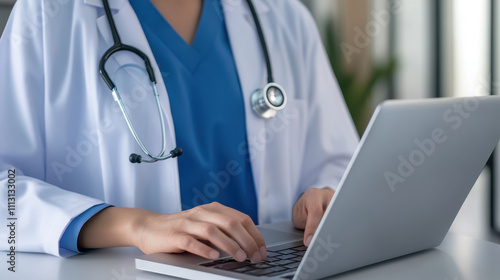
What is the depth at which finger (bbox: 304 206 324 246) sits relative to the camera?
0.80m

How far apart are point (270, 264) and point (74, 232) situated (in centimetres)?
28

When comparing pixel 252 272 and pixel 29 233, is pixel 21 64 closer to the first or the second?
pixel 29 233

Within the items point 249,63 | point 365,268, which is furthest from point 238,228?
point 249,63

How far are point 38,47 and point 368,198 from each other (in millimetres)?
670

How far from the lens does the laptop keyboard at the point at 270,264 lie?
2.10 feet

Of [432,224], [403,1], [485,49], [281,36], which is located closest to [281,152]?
[281,36]

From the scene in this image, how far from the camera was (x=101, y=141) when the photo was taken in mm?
1016

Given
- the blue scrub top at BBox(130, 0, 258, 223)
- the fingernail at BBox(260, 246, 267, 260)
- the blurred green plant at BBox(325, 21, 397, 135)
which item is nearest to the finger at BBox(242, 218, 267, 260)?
the fingernail at BBox(260, 246, 267, 260)

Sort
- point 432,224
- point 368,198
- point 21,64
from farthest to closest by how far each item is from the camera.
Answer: point 21,64
point 432,224
point 368,198

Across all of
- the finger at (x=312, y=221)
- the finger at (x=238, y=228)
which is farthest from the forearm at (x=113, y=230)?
the finger at (x=312, y=221)

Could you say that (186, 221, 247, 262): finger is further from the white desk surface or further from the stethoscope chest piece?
the stethoscope chest piece

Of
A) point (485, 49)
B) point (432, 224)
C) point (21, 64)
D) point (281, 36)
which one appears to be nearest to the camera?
point (432, 224)

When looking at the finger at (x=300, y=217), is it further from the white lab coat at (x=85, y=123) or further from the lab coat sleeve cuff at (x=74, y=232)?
the lab coat sleeve cuff at (x=74, y=232)

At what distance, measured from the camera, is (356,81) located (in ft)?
10.6
